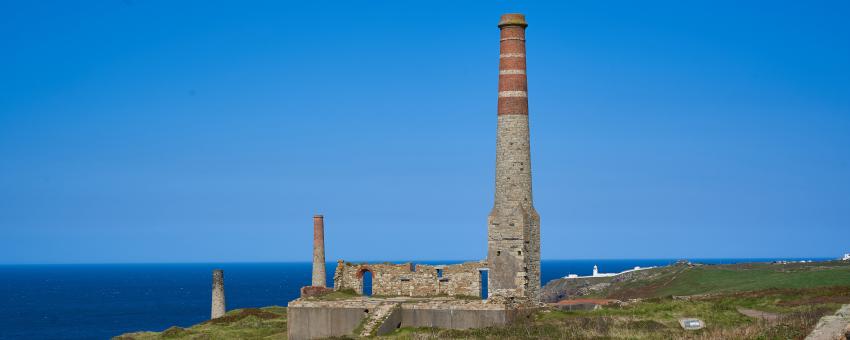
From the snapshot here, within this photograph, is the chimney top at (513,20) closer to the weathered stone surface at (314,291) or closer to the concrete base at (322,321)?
the concrete base at (322,321)

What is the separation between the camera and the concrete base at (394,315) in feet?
127

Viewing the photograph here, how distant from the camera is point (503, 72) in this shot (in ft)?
138

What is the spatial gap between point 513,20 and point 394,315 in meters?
12.1

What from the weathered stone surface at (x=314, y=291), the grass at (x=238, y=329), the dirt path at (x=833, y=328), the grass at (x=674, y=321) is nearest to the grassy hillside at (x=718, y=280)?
the grass at (x=674, y=321)

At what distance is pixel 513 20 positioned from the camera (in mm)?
41969

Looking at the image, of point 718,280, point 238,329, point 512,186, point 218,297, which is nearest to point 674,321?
point 512,186

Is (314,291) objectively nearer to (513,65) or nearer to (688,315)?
(513,65)

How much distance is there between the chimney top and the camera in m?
42.0

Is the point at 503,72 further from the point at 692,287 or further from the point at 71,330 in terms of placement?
the point at 71,330

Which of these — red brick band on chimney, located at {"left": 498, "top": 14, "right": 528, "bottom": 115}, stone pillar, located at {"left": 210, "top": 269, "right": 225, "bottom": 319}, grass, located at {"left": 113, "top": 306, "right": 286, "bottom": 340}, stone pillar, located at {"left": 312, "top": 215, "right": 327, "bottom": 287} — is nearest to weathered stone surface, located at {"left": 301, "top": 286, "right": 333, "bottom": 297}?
grass, located at {"left": 113, "top": 306, "right": 286, "bottom": 340}

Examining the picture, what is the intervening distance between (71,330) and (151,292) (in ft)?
231

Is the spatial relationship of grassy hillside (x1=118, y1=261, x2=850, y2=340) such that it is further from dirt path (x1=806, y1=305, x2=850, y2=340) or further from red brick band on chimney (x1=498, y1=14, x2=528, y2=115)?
red brick band on chimney (x1=498, y1=14, x2=528, y2=115)

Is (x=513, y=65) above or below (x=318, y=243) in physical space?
above

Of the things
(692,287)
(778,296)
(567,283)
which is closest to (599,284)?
(567,283)
